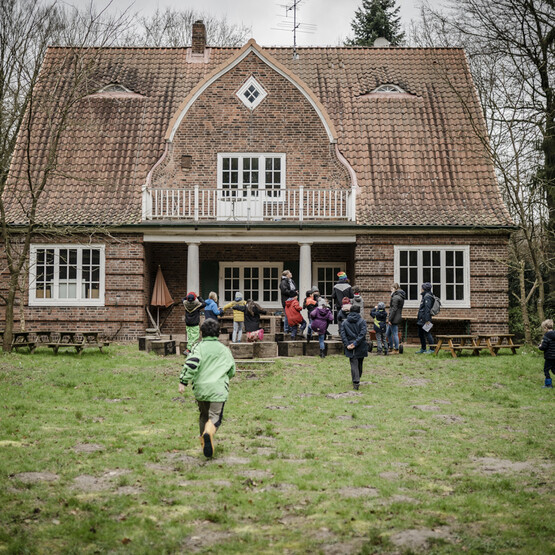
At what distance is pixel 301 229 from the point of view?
20812 millimetres

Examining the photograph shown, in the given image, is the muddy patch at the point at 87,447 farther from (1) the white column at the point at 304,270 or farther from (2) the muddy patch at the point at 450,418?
(1) the white column at the point at 304,270

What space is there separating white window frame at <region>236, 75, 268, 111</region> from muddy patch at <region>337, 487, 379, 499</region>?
16.9m

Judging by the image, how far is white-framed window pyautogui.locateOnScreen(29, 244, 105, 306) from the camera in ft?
68.8

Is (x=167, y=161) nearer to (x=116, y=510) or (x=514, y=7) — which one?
(x=514, y=7)

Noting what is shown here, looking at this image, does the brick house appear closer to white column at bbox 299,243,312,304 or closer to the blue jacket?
white column at bbox 299,243,312,304

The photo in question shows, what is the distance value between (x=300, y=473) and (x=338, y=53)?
20339 mm

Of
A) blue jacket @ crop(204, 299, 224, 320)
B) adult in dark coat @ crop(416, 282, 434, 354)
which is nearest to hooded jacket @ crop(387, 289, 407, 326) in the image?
adult in dark coat @ crop(416, 282, 434, 354)

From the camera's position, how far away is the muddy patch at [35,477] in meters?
7.62

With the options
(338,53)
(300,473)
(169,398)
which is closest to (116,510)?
(300,473)

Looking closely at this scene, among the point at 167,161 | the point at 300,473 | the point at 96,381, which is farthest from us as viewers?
the point at 167,161

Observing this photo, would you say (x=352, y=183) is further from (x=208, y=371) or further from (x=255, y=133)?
(x=208, y=371)

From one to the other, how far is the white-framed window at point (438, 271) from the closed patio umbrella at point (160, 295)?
6.69 meters

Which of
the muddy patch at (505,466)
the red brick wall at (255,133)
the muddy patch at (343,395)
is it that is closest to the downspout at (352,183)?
the red brick wall at (255,133)

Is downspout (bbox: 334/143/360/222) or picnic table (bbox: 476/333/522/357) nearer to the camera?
picnic table (bbox: 476/333/522/357)
